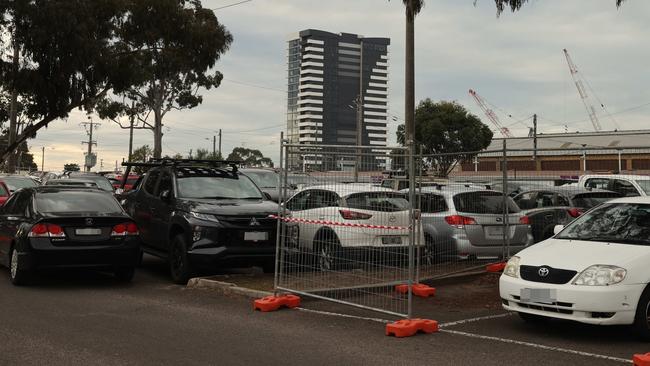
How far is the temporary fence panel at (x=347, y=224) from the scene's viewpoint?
7688mm

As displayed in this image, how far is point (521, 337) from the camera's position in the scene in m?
7.02

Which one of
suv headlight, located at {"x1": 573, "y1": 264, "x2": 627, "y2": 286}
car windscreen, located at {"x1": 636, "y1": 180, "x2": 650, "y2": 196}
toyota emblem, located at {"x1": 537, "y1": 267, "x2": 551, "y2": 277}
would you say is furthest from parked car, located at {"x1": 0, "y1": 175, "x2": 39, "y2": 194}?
suv headlight, located at {"x1": 573, "y1": 264, "x2": 627, "y2": 286}

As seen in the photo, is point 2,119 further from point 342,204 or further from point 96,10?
point 342,204

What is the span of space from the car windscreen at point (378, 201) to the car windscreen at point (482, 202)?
2467mm

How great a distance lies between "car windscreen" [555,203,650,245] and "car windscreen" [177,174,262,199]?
5.55 meters

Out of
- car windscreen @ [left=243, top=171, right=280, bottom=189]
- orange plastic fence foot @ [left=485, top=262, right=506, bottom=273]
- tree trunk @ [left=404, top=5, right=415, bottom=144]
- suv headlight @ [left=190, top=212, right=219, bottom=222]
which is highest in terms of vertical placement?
tree trunk @ [left=404, top=5, right=415, bottom=144]

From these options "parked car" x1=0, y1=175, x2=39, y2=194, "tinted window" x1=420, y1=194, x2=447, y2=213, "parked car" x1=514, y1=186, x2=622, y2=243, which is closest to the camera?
"tinted window" x1=420, y1=194, x2=447, y2=213

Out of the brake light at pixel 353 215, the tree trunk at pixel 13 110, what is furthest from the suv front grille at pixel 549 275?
the tree trunk at pixel 13 110

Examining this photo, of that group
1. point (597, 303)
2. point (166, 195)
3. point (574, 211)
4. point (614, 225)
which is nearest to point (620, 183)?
point (574, 211)

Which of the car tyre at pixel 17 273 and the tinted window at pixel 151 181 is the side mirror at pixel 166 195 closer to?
the tinted window at pixel 151 181

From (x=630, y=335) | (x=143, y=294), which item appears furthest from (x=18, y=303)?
(x=630, y=335)

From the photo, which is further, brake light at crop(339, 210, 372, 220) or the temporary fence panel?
brake light at crop(339, 210, 372, 220)

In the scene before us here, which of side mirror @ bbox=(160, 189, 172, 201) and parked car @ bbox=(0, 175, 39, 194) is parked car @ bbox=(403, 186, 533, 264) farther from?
parked car @ bbox=(0, 175, 39, 194)

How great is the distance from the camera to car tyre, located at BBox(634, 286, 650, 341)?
258 inches
